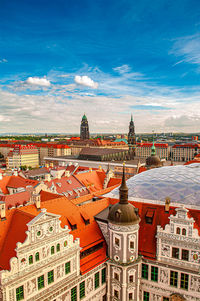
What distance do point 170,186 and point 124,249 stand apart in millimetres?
13984

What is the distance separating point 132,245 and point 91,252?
583 centimetres

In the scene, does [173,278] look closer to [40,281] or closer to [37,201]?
[40,281]

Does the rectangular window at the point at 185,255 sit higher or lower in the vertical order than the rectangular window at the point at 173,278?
higher

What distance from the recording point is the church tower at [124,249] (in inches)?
1122

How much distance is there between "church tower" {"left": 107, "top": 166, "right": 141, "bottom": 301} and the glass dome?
882 centimetres

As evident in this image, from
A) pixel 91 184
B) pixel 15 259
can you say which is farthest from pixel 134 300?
pixel 91 184

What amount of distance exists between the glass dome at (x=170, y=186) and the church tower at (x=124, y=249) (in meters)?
8.82

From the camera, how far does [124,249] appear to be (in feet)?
94.5

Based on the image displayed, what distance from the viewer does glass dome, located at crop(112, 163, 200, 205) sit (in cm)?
3538

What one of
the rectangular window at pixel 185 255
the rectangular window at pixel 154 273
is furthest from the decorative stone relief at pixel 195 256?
the rectangular window at pixel 154 273

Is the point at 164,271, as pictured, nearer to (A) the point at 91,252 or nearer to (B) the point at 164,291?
(B) the point at 164,291

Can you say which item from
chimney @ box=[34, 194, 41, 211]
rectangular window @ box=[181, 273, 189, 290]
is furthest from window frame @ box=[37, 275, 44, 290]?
rectangular window @ box=[181, 273, 189, 290]

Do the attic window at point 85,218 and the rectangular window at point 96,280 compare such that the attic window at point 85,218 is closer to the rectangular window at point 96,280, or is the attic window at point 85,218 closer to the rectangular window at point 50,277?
the rectangular window at point 96,280

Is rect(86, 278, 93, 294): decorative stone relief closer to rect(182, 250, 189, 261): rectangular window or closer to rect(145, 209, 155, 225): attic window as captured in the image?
rect(145, 209, 155, 225): attic window
